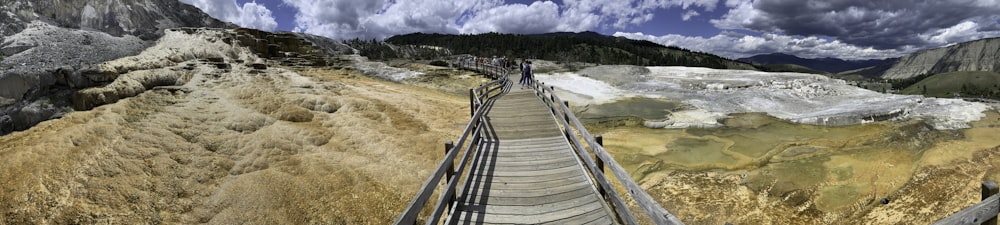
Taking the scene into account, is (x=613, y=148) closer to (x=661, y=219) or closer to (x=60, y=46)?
(x=661, y=219)

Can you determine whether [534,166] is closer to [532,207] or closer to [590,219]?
[532,207]

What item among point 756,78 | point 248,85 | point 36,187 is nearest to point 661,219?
point 36,187

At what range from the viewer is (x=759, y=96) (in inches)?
773

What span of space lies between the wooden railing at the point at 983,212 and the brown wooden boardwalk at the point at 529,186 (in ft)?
10.3

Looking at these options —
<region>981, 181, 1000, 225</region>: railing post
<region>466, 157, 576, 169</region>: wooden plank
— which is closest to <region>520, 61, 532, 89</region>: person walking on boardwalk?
<region>466, 157, 576, 169</region>: wooden plank

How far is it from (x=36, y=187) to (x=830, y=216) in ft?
43.6

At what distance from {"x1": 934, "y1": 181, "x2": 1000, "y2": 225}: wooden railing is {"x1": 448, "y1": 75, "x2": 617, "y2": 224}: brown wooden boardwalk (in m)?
3.14

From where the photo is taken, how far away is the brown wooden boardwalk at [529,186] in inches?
221

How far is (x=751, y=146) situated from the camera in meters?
11.6

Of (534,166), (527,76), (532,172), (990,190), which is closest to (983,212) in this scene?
(990,190)

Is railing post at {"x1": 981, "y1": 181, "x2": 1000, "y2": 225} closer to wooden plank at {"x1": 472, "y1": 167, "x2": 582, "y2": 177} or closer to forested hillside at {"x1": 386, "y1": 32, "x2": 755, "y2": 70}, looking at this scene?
wooden plank at {"x1": 472, "y1": 167, "x2": 582, "y2": 177}

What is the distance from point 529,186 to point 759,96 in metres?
17.7

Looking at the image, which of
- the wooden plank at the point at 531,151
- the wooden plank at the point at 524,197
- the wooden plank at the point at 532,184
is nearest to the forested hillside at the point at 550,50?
the wooden plank at the point at 531,151

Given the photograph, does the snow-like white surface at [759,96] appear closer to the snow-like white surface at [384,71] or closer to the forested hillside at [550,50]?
the snow-like white surface at [384,71]
